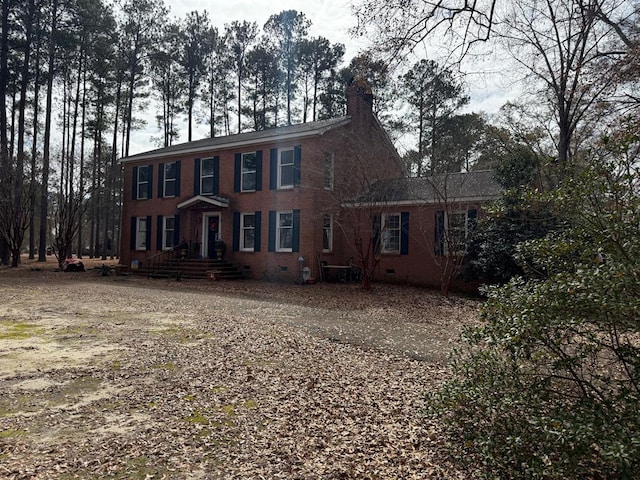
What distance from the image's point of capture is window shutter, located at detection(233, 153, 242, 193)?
17734 mm

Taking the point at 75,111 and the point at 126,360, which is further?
the point at 75,111

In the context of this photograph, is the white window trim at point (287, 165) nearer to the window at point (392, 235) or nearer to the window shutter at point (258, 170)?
the window shutter at point (258, 170)

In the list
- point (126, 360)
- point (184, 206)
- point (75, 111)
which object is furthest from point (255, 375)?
point (75, 111)

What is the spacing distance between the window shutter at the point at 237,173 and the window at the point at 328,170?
148 inches

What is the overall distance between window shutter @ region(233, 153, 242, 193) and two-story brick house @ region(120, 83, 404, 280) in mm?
42

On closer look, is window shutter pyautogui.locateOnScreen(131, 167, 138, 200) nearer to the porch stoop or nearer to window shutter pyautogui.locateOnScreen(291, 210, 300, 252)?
the porch stoop

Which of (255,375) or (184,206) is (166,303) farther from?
(184,206)

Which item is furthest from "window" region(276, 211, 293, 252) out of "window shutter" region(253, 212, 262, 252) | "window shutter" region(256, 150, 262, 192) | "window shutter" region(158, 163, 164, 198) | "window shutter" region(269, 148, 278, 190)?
"window shutter" region(158, 163, 164, 198)

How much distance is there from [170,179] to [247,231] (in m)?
5.29

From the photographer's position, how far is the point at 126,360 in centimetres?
530

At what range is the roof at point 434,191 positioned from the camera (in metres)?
13.8

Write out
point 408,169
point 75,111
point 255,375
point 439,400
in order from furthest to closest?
point 75,111, point 408,169, point 255,375, point 439,400

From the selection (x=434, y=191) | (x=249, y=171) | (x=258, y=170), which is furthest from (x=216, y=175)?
(x=434, y=191)

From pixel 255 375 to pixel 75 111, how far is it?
28.6 metres
